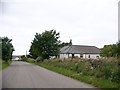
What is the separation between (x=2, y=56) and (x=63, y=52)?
25.4 m

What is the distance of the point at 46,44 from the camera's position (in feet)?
254

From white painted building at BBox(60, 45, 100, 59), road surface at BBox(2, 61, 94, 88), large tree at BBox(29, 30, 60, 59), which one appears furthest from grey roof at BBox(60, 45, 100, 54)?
road surface at BBox(2, 61, 94, 88)

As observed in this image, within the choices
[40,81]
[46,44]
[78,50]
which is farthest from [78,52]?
[40,81]

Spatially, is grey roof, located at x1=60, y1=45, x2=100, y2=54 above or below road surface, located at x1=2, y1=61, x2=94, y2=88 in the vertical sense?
above

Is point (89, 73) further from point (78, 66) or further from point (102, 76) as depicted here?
point (78, 66)

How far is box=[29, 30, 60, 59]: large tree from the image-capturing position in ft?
250

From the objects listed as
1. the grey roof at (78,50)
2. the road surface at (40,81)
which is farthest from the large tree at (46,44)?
the road surface at (40,81)

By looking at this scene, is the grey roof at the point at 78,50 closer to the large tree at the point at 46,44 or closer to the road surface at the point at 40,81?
the large tree at the point at 46,44

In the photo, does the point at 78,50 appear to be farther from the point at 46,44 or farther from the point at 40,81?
the point at 40,81

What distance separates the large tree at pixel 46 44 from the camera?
76.2 m

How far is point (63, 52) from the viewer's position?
89.4m

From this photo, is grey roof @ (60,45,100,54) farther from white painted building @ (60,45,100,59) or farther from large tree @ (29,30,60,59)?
large tree @ (29,30,60,59)

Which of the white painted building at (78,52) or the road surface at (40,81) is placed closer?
the road surface at (40,81)

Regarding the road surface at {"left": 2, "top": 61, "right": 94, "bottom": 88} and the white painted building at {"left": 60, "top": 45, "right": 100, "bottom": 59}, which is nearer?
A: the road surface at {"left": 2, "top": 61, "right": 94, "bottom": 88}
